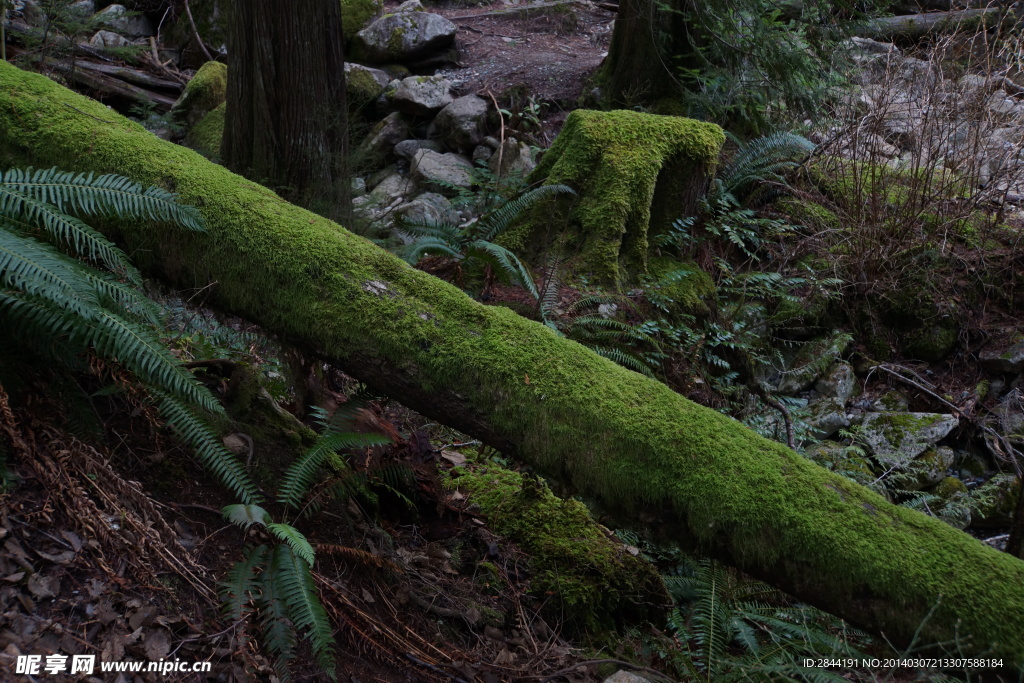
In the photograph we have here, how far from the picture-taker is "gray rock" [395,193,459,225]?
6.50 m

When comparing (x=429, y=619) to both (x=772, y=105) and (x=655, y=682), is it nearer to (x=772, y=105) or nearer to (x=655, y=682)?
(x=655, y=682)

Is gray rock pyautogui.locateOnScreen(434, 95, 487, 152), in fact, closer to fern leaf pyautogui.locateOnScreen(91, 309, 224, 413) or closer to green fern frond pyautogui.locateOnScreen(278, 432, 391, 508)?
green fern frond pyautogui.locateOnScreen(278, 432, 391, 508)

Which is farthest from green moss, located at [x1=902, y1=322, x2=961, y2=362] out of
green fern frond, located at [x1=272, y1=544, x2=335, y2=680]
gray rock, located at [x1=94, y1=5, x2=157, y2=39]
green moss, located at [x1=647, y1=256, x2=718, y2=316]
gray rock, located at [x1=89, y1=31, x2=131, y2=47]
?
gray rock, located at [x1=94, y1=5, x2=157, y2=39]

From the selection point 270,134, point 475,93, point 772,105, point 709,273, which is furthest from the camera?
point 475,93

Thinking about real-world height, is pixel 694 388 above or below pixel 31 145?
below

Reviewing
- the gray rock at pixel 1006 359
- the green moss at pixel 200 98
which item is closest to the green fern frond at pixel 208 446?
the gray rock at pixel 1006 359

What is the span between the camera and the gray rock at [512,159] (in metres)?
7.33

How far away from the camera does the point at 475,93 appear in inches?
340

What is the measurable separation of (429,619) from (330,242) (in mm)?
1519

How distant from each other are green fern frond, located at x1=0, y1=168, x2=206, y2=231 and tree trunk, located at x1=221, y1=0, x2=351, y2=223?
2893mm

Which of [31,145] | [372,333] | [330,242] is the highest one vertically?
[31,145]

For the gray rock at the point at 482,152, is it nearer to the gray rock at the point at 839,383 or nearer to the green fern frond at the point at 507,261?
the green fern frond at the point at 507,261

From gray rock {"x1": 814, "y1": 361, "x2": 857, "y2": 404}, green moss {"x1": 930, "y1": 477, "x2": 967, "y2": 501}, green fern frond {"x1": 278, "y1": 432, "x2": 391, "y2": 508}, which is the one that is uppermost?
green fern frond {"x1": 278, "y1": 432, "x2": 391, "y2": 508}

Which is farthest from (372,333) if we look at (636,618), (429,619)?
(636,618)
